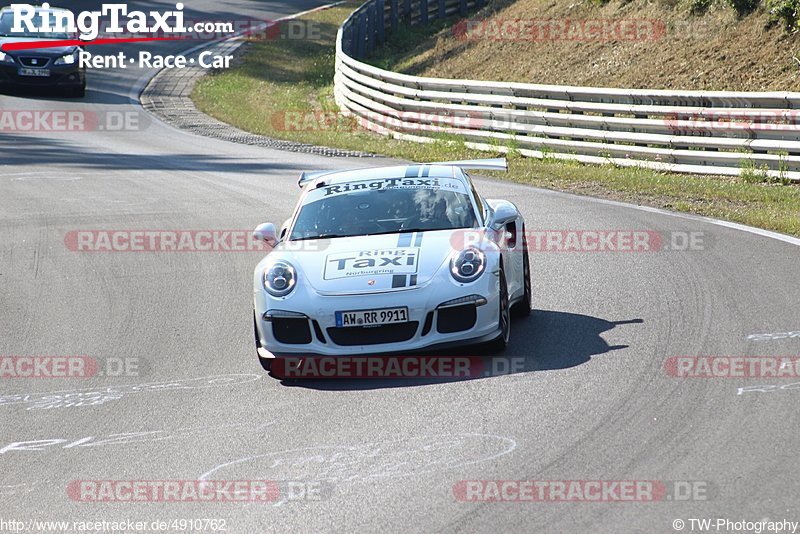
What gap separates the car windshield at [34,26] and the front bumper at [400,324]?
2233 centimetres

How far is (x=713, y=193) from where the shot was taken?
52.5 ft

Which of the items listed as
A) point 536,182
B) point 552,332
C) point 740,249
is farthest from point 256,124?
point 552,332

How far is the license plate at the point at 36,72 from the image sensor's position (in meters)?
27.8

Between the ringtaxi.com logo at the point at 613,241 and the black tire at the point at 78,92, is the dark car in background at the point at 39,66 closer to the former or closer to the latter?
the black tire at the point at 78,92

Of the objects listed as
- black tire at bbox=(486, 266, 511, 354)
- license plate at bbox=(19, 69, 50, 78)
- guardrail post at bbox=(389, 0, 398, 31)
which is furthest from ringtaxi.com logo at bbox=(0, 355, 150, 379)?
guardrail post at bbox=(389, 0, 398, 31)

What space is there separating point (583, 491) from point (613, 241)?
7353mm

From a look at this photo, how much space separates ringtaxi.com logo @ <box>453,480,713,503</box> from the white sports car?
2357mm

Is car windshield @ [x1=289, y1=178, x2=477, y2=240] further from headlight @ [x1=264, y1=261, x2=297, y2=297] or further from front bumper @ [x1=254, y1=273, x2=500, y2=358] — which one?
front bumper @ [x1=254, y1=273, x2=500, y2=358]

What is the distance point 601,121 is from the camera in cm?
1948

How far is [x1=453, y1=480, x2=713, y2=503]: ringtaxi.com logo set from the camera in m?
5.71

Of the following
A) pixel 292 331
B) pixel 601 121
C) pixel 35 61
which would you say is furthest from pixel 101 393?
pixel 35 61

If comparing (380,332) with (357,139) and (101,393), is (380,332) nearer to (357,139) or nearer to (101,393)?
(101,393)

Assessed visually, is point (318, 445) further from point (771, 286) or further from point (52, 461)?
point (771, 286)

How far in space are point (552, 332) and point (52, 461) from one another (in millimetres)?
3908
